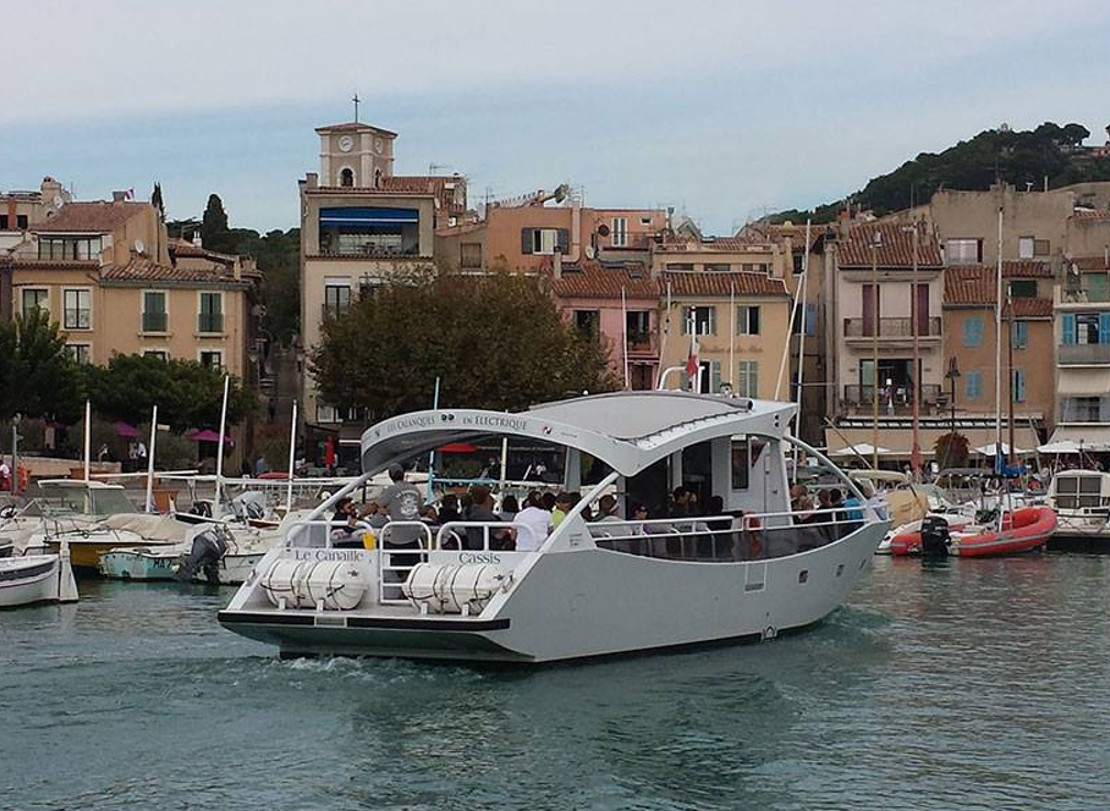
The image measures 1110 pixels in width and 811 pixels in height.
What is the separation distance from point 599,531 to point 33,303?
56229mm

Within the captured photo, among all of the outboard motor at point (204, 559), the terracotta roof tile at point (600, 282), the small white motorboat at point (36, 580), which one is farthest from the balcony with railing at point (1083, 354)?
the small white motorboat at point (36, 580)

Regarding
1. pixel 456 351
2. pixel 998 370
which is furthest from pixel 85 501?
pixel 998 370

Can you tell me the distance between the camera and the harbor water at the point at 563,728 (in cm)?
1947

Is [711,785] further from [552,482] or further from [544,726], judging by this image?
[552,482]

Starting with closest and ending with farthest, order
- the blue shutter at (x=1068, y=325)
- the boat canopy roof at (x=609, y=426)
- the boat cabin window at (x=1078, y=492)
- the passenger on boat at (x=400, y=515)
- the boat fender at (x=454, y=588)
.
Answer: the boat fender at (x=454, y=588) → the passenger on boat at (x=400, y=515) → the boat canopy roof at (x=609, y=426) → the boat cabin window at (x=1078, y=492) → the blue shutter at (x=1068, y=325)

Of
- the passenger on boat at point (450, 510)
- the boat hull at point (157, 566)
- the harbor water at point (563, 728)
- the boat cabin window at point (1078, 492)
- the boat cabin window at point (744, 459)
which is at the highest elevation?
the boat cabin window at point (744, 459)

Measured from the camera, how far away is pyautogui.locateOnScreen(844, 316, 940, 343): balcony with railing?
80.7 meters

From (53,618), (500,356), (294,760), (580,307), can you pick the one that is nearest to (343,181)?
(580,307)

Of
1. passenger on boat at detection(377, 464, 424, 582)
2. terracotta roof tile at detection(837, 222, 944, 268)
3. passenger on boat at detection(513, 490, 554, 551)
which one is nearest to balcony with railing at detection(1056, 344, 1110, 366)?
terracotta roof tile at detection(837, 222, 944, 268)

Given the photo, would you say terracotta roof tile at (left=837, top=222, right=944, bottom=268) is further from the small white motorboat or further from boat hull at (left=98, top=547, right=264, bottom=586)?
the small white motorboat

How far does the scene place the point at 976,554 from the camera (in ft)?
166

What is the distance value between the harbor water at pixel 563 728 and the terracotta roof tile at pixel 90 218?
5054cm

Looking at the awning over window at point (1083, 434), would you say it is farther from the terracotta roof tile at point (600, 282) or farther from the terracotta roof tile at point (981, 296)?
the terracotta roof tile at point (600, 282)

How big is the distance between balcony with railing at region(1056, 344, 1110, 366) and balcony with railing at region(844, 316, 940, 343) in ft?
15.4
